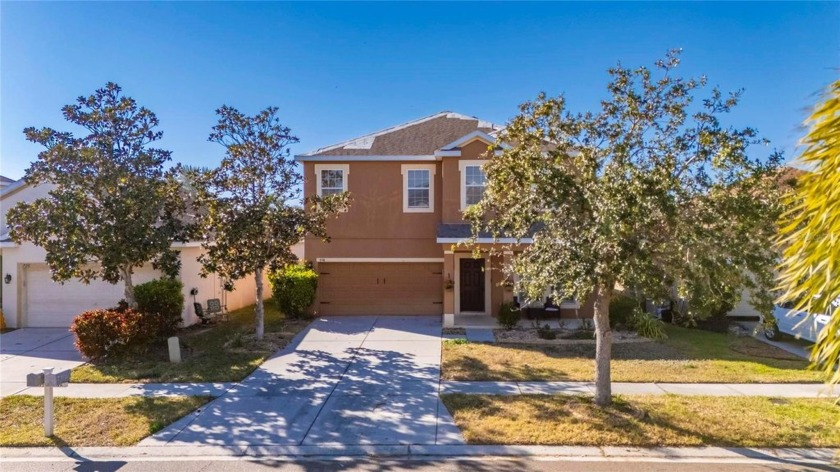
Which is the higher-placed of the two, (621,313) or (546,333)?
(621,313)

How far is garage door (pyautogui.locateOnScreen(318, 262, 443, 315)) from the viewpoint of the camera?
17000mm

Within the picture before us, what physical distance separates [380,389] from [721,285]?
19.3 ft

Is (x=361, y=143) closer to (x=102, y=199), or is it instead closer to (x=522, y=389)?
(x=102, y=199)

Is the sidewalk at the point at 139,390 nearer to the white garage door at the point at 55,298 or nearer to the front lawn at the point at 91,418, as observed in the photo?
the front lawn at the point at 91,418

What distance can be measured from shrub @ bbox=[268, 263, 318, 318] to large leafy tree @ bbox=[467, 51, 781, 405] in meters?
9.40

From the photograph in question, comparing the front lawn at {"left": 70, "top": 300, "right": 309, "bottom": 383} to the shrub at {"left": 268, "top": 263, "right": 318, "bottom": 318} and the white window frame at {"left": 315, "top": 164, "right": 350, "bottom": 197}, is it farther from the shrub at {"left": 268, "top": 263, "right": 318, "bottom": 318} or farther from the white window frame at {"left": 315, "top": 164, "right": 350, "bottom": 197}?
the white window frame at {"left": 315, "top": 164, "right": 350, "bottom": 197}

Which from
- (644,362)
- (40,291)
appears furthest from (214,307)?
(644,362)

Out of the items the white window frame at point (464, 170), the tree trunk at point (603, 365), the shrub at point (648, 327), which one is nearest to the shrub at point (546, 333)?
the shrub at point (648, 327)

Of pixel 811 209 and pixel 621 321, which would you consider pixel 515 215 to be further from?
pixel 621 321

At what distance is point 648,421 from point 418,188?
37.3 ft

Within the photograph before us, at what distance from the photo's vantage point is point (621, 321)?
1452cm

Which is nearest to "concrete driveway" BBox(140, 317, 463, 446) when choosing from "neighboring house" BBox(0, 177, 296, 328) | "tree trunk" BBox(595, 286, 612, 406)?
"tree trunk" BBox(595, 286, 612, 406)

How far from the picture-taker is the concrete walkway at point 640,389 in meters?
8.45

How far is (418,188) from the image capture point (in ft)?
55.6
